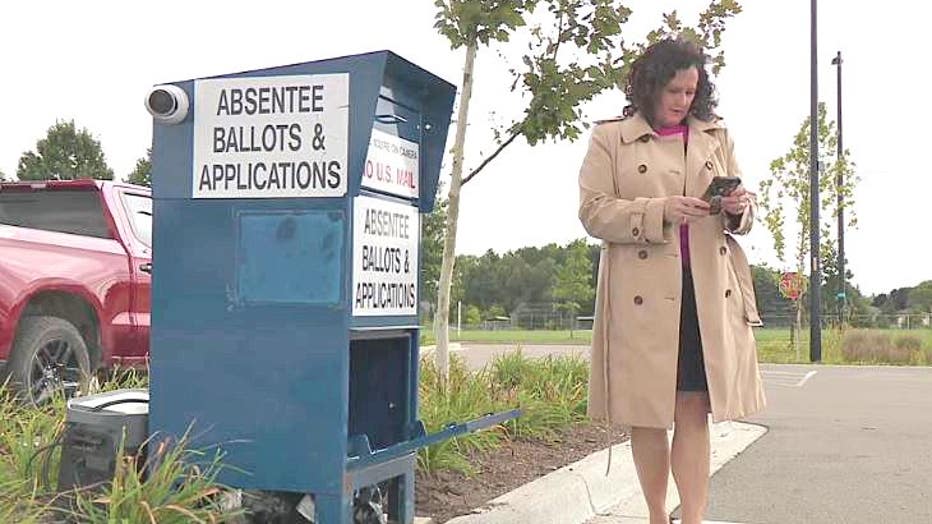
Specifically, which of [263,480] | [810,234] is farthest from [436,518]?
[810,234]

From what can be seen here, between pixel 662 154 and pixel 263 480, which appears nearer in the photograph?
pixel 263 480

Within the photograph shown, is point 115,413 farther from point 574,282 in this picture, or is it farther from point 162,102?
point 574,282

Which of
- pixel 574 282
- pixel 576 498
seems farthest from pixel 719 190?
pixel 574 282

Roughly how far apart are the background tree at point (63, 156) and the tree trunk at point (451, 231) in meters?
35.2

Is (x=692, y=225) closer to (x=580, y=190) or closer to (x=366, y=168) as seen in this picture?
(x=580, y=190)

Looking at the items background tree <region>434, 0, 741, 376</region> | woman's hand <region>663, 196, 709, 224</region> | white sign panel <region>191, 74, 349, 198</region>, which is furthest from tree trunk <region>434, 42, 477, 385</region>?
white sign panel <region>191, 74, 349, 198</region>

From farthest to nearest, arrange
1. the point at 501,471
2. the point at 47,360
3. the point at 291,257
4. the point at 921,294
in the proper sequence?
1. the point at 921,294
2. the point at 47,360
3. the point at 501,471
4. the point at 291,257

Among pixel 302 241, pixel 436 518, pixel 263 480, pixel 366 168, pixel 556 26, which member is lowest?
pixel 436 518

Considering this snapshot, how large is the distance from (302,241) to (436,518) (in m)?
1.71

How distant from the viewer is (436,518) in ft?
15.7

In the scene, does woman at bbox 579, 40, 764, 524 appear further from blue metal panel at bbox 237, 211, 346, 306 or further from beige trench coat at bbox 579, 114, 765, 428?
blue metal panel at bbox 237, 211, 346, 306

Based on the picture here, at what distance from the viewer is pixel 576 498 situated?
5.54m

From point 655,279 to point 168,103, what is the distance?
1.83 metres

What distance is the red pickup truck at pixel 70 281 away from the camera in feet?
19.9
